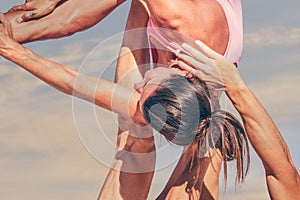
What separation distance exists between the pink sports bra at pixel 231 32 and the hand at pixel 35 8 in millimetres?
325

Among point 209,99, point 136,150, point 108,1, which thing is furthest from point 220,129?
point 108,1

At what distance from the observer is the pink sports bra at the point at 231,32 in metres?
2.43

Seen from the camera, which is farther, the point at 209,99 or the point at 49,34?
the point at 49,34

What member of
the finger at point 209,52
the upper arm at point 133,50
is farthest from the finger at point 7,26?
the finger at point 209,52

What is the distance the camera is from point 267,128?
7.57 feet

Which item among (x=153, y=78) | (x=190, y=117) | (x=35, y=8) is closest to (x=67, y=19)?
(x=35, y=8)

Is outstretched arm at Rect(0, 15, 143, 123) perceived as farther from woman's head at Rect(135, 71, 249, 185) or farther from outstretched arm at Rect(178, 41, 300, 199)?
outstretched arm at Rect(178, 41, 300, 199)

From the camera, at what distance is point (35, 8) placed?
8.54 feet

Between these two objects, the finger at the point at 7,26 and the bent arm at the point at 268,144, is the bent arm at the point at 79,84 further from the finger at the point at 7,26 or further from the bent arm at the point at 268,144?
the bent arm at the point at 268,144

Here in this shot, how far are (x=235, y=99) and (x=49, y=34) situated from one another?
0.63m

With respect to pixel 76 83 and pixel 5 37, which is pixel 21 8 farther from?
pixel 76 83

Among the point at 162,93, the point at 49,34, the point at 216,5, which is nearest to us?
the point at 162,93

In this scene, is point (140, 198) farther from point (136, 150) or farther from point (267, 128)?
point (267, 128)

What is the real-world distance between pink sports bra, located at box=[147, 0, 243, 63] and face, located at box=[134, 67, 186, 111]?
11cm
